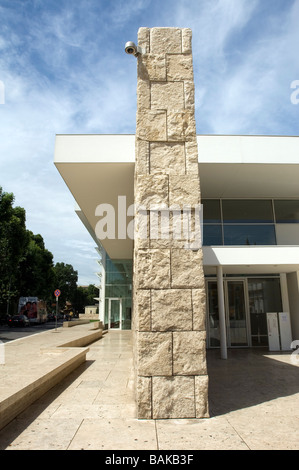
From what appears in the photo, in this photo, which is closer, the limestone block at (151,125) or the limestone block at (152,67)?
the limestone block at (151,125)

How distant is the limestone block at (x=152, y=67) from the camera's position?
5.78 metres

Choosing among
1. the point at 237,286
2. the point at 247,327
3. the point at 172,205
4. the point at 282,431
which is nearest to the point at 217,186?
the point at 237,286

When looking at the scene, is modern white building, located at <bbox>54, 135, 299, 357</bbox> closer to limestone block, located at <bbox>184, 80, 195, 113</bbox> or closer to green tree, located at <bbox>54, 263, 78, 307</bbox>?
limestone block, located at <bbox>184, 80, 195, 113</bbox>

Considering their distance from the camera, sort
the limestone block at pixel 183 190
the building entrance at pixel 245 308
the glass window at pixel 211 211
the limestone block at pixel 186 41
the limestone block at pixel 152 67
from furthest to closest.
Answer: the building entrance at pixel 245 308 < the glass window at pixel 211 211 < the limestone block at pixel 186 41 < the limestone block at pixel 152 67 < the limestone block at pixel 183 190

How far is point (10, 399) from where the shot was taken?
4.21 m

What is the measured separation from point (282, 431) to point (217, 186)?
8.90 metres

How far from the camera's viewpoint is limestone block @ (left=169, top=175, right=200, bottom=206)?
532 cm

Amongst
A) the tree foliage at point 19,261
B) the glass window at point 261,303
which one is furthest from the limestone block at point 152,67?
the tree foliage at point 19,261

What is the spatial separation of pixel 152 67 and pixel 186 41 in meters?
0.82

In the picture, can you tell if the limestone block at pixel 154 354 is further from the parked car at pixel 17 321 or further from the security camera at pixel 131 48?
the parked car at pixel 17 321

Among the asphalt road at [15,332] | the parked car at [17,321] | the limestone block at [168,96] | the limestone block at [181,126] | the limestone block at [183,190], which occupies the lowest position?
the asphalt road at [15,332]

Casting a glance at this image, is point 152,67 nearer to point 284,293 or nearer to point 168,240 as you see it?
point 168,240

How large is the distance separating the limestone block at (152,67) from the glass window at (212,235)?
24.6ft
